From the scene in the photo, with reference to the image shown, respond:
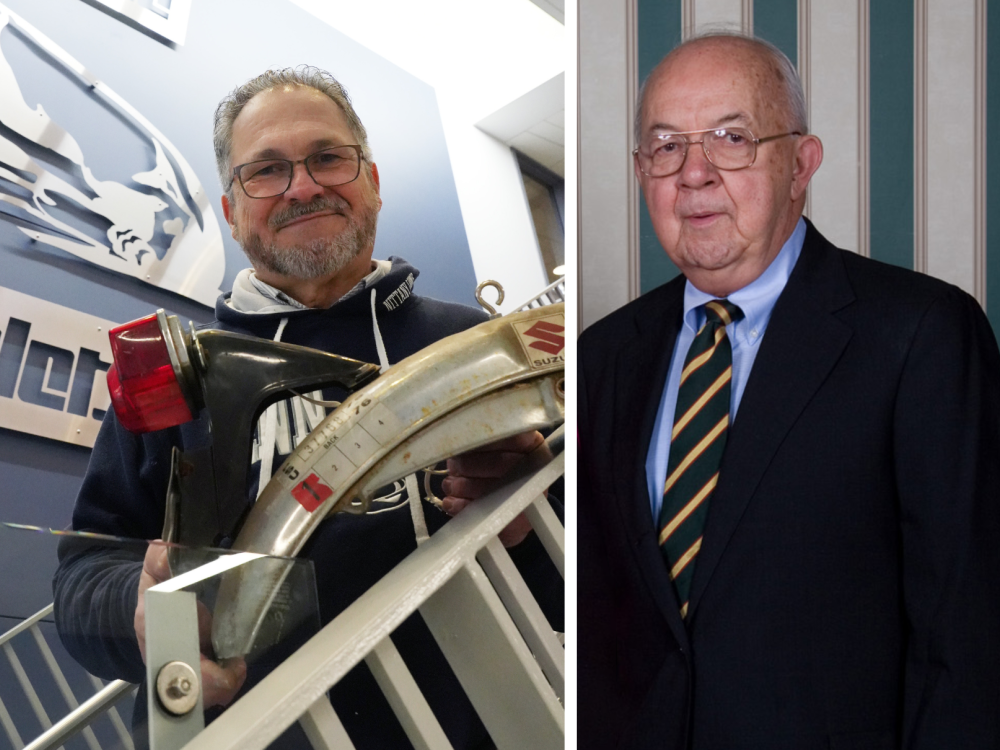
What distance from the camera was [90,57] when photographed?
0.82m

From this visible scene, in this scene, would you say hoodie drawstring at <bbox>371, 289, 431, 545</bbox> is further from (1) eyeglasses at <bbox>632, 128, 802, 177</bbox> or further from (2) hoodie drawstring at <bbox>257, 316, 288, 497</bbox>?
(1) eyeglasses at <bbox>632, 128, 802, 177</bbox>

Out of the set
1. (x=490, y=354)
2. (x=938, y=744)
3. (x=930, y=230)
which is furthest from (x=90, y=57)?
A: (x=938, y=744)

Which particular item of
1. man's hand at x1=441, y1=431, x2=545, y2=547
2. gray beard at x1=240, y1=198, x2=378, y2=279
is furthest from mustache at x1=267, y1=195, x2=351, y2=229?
man's hand at x1=441, y1=431, x2=545, y2=547

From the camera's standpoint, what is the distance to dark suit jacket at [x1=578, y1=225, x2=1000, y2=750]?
90cm

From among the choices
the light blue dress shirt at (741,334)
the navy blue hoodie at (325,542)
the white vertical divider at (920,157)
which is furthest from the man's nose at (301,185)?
the white vertical divider at (920,157)

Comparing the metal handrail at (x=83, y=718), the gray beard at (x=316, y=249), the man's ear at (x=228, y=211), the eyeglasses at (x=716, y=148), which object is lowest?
the metal handrail at (x=83, y=718)

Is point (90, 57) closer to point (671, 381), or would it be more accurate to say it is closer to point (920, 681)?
point (671, 381)

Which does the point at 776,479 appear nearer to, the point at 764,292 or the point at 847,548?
the point at 847,548

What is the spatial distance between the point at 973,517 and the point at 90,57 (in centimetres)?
102

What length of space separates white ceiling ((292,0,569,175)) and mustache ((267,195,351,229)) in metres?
0.18

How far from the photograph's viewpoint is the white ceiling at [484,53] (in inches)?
37.4

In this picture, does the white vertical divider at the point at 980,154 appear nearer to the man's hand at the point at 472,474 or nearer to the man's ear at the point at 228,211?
the man's hand at the point at 472,474

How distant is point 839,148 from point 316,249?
2.09 feet

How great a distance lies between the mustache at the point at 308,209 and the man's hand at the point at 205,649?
35cm
